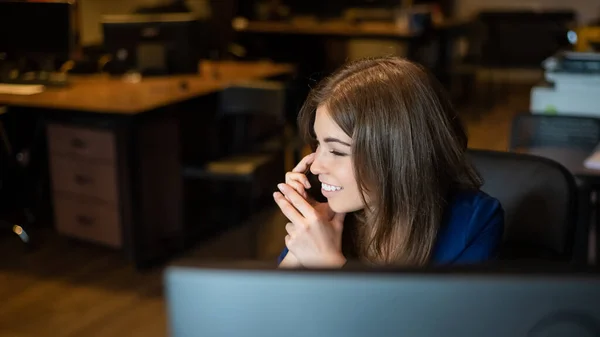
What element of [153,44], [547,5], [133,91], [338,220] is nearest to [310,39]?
[153,44]

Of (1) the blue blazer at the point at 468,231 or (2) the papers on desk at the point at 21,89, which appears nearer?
(1) the blue blazer at the point at 468,231

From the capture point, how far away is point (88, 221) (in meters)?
3.32

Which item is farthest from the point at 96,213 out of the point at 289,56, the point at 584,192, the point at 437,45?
the point at 437,45

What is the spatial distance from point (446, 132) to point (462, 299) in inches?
27.6

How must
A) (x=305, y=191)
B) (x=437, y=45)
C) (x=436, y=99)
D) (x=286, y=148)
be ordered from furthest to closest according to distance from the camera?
(x=437, y=45), (x=286, y=148), (x=305, y=191), (x=436, y=99)

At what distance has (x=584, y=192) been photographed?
77.2 inches

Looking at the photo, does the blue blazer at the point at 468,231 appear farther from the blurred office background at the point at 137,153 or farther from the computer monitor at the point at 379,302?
the blurred office background at the point at 137,153

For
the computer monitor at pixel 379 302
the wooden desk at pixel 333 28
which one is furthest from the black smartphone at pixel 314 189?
the wooden desk at pixel 333 28

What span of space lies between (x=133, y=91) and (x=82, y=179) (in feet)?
1.88

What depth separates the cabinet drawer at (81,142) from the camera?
125 inches

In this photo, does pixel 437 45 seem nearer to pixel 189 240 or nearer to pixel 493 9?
pixel 493 9

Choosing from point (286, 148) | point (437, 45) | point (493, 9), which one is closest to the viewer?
point (286, 148)

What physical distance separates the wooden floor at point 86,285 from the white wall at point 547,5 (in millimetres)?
5770

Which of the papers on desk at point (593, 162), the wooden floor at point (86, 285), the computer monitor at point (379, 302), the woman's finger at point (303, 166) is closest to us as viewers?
the computer monitor at point (379, 302)
